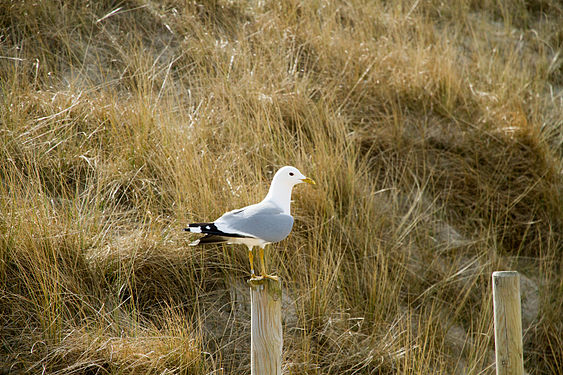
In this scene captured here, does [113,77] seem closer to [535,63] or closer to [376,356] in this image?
[376,356]

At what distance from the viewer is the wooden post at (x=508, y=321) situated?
2562mm

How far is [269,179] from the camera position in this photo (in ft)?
14.0

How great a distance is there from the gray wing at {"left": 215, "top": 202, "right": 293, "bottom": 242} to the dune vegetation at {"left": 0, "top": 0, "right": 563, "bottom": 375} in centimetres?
117

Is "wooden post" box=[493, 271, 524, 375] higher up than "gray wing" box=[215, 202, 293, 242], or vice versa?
"gray wing" box=[215, 202, 293, 242]

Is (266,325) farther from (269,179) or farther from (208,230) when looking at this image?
(269,179)

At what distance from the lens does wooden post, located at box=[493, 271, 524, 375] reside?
256 cm

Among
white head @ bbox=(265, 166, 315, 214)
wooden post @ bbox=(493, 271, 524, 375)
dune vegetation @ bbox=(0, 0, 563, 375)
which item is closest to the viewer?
white head @ bbox=(265, 166, 315, 214)

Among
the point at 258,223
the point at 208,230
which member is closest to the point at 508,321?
the point at 258,223

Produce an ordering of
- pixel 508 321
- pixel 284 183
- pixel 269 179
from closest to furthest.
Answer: pixel 284 183
pixel 508 321
pixel 269 179

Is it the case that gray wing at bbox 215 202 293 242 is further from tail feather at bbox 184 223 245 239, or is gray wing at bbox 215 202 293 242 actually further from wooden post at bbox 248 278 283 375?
wooden post at bbox 248 278 283 375

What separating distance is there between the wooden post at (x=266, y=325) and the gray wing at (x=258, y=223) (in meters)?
0.19

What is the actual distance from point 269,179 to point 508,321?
213 cm

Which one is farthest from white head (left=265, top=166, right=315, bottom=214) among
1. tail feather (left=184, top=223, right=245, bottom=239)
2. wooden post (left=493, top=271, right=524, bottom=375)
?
wooden post (left=493, top=271, right=524, bottom=375)

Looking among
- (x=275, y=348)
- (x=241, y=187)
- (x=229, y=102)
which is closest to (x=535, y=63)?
(x=229, y=102)
